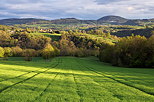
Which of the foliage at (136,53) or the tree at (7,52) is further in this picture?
the tree at (7,52)

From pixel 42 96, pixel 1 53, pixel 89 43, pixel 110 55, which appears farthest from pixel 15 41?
pixel 42 96

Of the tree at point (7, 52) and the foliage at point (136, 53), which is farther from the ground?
the foliage at point (136, 53)

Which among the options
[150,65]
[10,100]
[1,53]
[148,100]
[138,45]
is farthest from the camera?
[1,53]

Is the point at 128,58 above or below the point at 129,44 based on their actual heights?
below

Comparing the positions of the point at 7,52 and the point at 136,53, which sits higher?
the point at 136,53

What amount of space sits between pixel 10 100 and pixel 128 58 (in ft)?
206

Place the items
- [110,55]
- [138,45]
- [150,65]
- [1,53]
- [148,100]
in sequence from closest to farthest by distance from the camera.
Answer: [148,100]
[150,65]
[138,45]
[110,55]
[1,53]

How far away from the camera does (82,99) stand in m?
11.9

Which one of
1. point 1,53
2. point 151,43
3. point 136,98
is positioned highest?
point 151,43

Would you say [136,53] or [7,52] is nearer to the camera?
[136,53]

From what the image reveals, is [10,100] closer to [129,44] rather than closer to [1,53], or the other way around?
[129,44]

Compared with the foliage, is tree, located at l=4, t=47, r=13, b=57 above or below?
below

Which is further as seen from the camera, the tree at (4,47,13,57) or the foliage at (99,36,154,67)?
the tree at (4,47,13,57)

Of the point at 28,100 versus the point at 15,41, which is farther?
the point at 15,41
